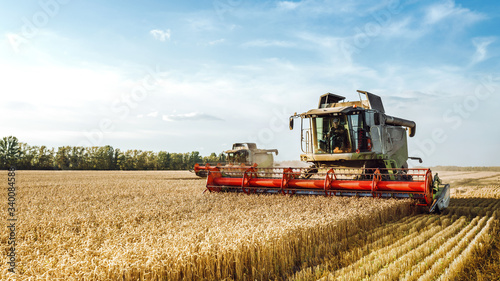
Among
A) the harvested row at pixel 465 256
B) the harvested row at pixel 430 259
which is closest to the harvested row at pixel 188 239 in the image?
the harvested row at pixel 430 259

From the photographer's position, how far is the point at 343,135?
9.22m

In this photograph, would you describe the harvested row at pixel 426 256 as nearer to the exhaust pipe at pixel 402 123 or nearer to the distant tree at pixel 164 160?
the exhaust pipe at pixel 402 123

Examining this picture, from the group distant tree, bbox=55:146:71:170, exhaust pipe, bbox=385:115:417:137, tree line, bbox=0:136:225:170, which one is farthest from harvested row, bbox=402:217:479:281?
distant tree, bbox=55:146:71:170

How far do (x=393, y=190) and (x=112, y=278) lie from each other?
242 inches

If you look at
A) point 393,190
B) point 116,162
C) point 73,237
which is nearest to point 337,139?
point 393,190

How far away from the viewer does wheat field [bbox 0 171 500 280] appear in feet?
10.0

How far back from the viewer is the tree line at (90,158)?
157ft

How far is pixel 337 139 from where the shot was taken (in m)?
9.23

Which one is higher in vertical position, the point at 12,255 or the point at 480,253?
the point at 12,255

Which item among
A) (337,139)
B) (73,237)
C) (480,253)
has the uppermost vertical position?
(337,139)

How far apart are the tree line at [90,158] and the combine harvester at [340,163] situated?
36.9 m

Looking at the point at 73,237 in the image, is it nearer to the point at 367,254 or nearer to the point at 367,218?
the point at 367,254

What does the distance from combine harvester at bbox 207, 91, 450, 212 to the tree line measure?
121 ft

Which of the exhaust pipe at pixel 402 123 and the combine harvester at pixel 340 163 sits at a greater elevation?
the exhaust pipe at pixel 402 123
